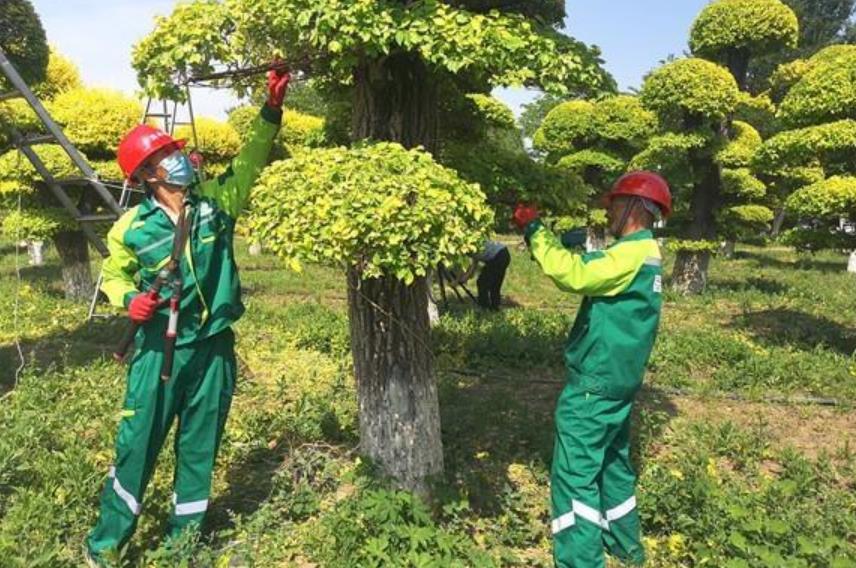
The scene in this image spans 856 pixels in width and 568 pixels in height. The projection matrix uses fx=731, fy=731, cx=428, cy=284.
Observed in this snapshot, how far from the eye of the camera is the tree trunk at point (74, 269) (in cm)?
1054

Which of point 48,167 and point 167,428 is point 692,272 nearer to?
point 48,167

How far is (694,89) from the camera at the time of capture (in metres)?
11.8

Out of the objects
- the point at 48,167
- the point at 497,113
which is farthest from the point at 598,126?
the point at 48,167

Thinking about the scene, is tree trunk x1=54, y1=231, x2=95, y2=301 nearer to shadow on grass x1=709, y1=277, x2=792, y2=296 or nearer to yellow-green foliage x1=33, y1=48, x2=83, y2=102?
yellow-green foliage x1=33, y1=48, x2=83, y2=102

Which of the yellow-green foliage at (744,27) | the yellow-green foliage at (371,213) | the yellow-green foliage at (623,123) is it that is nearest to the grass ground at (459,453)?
the yellow-green foliage at (371,213)

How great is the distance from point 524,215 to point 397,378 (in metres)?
1.11

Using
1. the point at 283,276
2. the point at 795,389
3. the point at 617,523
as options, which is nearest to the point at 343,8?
the point at 617,523

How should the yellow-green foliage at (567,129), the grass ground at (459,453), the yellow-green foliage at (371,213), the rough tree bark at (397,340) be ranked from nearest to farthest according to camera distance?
1. the yellow-green foliage at (371,213)
2. the grass ground at (459,453)
3. the rough tree bark at (397,340)
4. the yellow-green foliage at (567,129)

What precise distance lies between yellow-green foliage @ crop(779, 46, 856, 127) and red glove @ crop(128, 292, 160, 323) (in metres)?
7.92

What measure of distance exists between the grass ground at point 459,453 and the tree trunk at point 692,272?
3633 millimetres

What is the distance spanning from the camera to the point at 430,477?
4047 mm

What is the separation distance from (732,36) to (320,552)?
39.4 feet

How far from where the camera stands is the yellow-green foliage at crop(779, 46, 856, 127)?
27.1 feet

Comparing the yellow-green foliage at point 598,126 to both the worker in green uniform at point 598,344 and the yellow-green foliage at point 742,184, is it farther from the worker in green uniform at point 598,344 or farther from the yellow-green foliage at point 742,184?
the worker in green uniform at point 598,344
